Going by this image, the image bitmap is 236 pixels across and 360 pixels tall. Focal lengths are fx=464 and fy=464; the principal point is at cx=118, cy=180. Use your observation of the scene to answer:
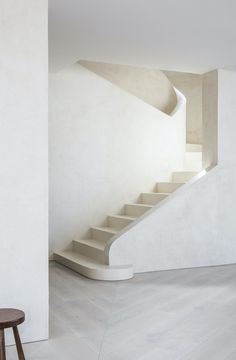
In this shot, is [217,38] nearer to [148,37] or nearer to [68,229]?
[148,37]

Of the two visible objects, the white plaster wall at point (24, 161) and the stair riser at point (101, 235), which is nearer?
the white plaster wall at point (24, 161)

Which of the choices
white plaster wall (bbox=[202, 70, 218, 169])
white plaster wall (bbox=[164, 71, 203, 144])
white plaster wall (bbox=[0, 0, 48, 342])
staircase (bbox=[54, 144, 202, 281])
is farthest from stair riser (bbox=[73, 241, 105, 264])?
white plaster wall (bbox=[164, 71, 203, 144])

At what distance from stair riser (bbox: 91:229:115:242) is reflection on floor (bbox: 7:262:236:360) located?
1001 mm

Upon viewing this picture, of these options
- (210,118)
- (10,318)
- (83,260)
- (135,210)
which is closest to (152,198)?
(135,210)

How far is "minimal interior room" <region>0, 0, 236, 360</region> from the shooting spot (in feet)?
11.2

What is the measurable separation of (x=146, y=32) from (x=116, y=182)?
10.1ft

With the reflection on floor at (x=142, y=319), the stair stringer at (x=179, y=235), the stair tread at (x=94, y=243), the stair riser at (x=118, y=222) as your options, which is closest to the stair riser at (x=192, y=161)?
the stair stringer at (x=179, y=235)

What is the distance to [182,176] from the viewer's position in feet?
25.7

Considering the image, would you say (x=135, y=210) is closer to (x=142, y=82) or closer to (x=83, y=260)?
(x=83, y=260)

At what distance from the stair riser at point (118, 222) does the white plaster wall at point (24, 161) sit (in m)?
3.51

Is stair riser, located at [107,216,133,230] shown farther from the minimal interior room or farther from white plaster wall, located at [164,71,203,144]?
white plaster wall, located at [164,71,203,144]

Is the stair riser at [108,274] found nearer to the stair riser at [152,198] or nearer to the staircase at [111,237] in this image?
the staircase at [111,237]

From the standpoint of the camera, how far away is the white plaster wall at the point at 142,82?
797 cm

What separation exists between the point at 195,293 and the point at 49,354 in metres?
2.19
